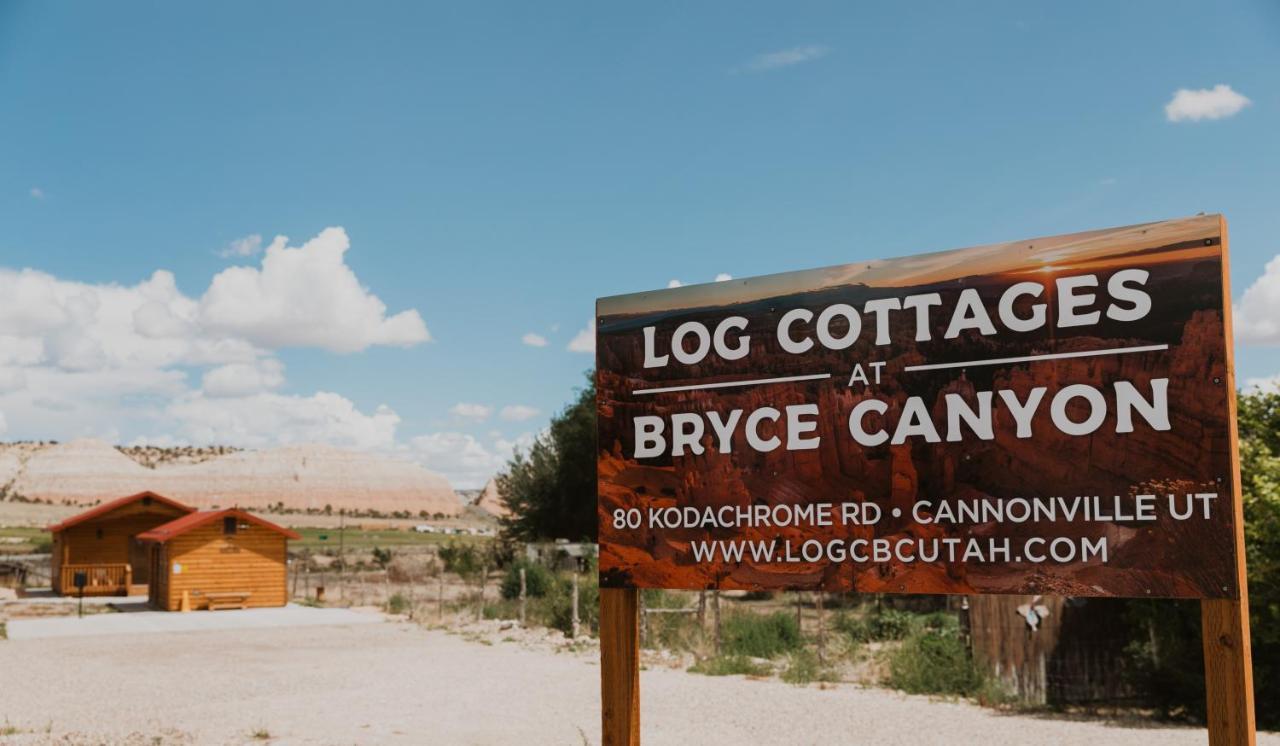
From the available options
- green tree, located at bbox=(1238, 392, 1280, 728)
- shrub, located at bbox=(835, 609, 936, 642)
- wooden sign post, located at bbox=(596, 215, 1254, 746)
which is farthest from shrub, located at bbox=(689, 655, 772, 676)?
wooden sign post, located at bbox=(596, 215, 1254, 746)

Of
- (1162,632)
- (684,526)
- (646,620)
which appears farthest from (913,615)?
(684,526)

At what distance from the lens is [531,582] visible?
28.8 m

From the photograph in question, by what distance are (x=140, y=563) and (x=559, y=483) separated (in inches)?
637

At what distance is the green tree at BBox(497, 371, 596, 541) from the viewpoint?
4234cm

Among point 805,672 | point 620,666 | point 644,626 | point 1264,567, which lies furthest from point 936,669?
point 620,666

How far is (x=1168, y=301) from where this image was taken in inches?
164

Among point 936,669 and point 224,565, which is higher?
point 224,565

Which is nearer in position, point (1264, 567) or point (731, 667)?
point (1264, 567)

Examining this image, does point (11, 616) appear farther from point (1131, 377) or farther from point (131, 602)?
point (1131, 377)

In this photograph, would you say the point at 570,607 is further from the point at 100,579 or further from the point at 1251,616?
the point at 100,579

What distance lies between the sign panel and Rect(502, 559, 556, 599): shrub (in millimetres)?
21965

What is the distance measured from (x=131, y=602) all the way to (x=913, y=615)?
2490cm

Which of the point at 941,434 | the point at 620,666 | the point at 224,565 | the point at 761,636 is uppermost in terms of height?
the point at 941,434

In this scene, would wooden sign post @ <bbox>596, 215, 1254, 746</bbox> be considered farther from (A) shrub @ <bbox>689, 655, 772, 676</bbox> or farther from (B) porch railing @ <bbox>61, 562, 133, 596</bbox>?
(B) porch railing @ <bbox>61, 562, 133, 596</bbox>
